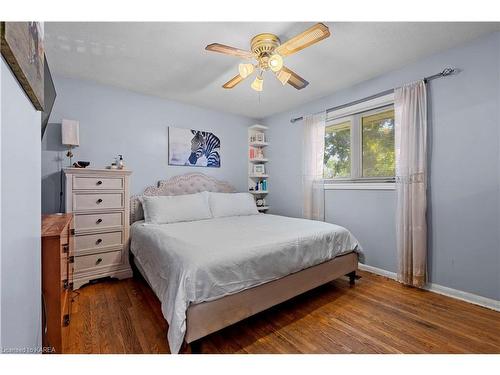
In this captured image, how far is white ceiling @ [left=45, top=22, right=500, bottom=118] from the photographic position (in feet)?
6.01

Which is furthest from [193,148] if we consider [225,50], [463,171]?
[463,171]

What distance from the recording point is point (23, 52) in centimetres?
66

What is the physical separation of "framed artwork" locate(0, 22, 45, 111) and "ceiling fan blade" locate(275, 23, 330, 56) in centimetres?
141

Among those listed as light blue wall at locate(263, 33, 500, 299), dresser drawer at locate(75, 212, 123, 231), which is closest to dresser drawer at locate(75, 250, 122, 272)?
dresser drawer at locate(75, 212, 123, 231)

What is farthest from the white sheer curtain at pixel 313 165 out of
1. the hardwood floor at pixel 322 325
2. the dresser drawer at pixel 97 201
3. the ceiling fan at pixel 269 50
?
the dresser drawer at pixel 97 201

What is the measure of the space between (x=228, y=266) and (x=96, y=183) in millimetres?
1937

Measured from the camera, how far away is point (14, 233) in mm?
665

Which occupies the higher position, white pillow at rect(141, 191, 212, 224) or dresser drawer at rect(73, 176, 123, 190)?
dresser drawer at rect(73, 176, 123, 190)

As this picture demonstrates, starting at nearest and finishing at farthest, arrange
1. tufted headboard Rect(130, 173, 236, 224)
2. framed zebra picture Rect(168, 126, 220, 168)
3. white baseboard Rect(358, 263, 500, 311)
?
white baseboard Rect(358, 263, 500, 311), tufted headboard Rect(130, 173, 236, 224), framed zebra picture Rect(168, 126, 220, 168)

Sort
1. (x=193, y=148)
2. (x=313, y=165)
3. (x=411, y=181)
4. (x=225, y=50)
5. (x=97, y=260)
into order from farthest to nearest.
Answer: (x=193, y=148), (x=313, y=165), (x=97, y=260), (x=411, y=181), (x=225, y=50)

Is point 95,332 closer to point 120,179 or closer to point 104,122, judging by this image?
point 120,179

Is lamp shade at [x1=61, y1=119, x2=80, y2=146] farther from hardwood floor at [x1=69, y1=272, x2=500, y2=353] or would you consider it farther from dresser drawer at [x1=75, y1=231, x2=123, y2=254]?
hardwood floor at [x1=69, y1=272, x2=500, y2=353]

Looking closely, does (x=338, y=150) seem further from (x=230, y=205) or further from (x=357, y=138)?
(x=230, y=205)

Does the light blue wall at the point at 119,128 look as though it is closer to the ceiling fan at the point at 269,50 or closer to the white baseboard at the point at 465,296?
the ceiling fan at the point at 269,50
